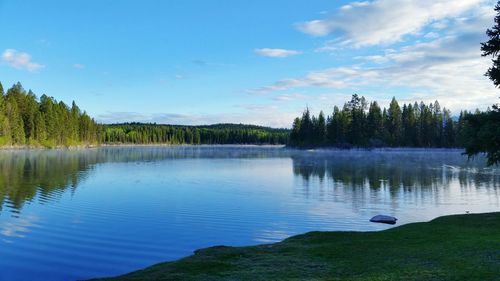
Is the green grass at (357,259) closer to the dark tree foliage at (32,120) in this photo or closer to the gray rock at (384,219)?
the gray rock at (384,219)

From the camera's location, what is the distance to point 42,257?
19562 mm

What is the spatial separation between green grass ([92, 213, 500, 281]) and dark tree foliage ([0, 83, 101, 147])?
142461 mm

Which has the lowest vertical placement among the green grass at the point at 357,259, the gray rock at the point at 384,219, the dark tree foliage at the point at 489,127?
the gray rock at the point at 384,219

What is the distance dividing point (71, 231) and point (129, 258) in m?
7.27

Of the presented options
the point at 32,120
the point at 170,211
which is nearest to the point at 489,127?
the point at 170,211

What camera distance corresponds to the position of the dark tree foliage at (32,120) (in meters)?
146

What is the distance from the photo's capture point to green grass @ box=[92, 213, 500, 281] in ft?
44.9

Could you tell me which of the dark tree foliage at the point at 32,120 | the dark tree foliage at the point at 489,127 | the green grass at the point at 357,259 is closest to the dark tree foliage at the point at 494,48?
the dark tree foliage at the point at 489,127

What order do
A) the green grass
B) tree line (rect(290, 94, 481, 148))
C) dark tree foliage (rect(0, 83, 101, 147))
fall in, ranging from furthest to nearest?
tree line (rect(290, 94, 481, 148)), dark tree foliage (rect(0, 83, 101, 147)), the green grass

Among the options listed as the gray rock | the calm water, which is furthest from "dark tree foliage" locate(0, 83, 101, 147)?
the gray rock

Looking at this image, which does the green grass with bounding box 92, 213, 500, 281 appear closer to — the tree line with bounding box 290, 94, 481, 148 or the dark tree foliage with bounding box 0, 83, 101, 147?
the dark tree foliage with bounding box 0, 83, 101, 147

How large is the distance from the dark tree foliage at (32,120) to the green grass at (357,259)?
14246 centimetres

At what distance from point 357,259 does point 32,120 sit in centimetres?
16911

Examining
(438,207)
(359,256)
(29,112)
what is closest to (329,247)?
(359,256)
